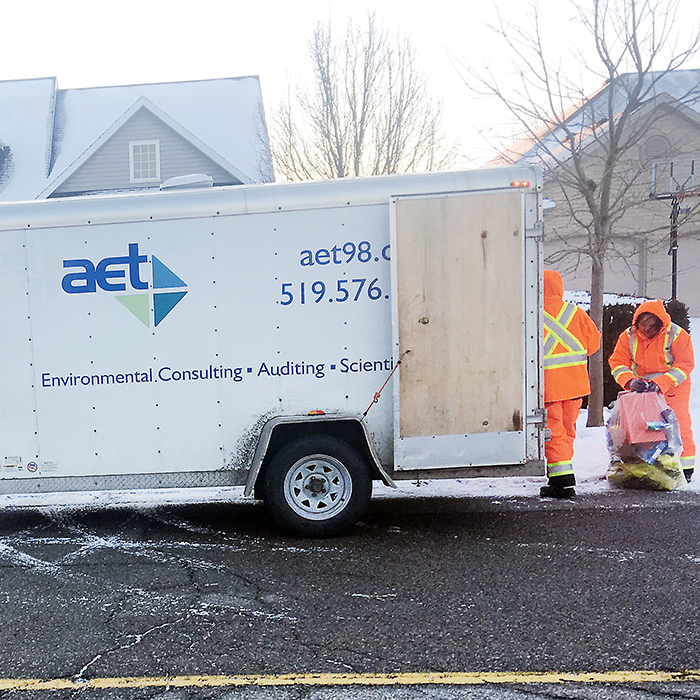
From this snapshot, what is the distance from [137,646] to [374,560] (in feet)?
5.72

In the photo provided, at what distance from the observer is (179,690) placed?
10.1 ft

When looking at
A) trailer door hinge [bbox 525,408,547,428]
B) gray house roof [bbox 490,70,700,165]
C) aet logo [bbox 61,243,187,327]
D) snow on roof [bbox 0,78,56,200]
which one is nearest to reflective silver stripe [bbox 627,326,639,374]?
trailer door hinge [bbox 525,408,547,428]

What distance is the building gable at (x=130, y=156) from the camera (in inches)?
835

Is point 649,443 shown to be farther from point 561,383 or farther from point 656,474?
point 561,383

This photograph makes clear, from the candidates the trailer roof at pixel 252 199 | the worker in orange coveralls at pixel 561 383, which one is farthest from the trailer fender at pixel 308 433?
the worker in orange coveralls at pixel 561 383

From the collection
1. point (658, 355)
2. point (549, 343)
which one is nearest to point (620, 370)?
point (658, 355)

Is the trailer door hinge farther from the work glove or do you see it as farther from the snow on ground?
the work glove

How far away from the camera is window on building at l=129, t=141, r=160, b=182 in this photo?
2136 cm

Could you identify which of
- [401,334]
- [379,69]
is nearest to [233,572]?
[401,334]

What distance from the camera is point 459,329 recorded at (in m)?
5.20

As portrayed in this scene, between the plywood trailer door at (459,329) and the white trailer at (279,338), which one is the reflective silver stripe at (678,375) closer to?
the white trailer at (279,338)

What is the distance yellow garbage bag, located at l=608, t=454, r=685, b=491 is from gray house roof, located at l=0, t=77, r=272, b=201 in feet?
51.1

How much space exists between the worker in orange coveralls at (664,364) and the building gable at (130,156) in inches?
647

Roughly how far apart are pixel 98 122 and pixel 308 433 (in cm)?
2172
